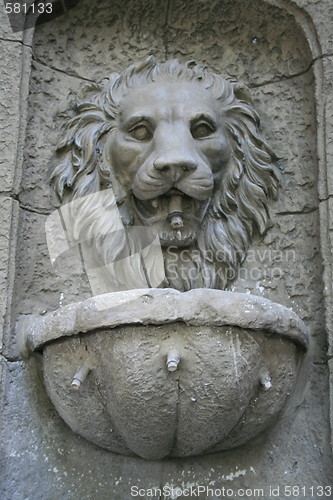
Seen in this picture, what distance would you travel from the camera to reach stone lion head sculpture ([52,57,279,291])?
1.74 meters

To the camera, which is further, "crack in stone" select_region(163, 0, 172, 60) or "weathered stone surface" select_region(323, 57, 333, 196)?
"crack in stone" select_region(163, 0, 172, 60)

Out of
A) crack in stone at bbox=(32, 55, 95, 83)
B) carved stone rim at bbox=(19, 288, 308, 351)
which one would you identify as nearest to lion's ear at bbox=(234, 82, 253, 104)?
crack in stone at bbox=(32, 55, 95, 83)

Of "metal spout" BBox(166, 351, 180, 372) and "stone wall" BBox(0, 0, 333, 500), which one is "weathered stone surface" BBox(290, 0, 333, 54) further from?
"metal spout" BBox(166, 351, 180, 372)

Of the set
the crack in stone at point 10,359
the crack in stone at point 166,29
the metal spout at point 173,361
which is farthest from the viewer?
the crack in stone at point 166,29

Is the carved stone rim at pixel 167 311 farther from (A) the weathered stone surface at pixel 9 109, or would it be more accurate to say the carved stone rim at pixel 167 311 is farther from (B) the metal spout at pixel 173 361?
(A) the weathered stone surface at pixel 9 109

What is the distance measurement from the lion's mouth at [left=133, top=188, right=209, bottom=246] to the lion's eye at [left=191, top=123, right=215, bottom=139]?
19 cm

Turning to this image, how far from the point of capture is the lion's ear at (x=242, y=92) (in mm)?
1942

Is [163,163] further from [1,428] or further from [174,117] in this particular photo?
[1,428]

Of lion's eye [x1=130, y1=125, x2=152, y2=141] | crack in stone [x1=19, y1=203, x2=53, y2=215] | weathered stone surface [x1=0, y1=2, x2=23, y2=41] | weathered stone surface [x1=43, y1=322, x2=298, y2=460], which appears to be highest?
weathered stone surface [x1=0, y1=2, x2=23, y2=41]

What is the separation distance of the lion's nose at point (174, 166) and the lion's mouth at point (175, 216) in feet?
0.21

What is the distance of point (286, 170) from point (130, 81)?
1.69 feet

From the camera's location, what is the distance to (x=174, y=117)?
1786 mm

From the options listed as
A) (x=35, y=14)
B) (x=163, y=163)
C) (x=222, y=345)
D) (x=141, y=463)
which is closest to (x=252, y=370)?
(x=222, y=345)

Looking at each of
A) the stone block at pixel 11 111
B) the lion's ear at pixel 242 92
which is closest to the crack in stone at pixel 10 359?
the stone block at pixel 11 111
